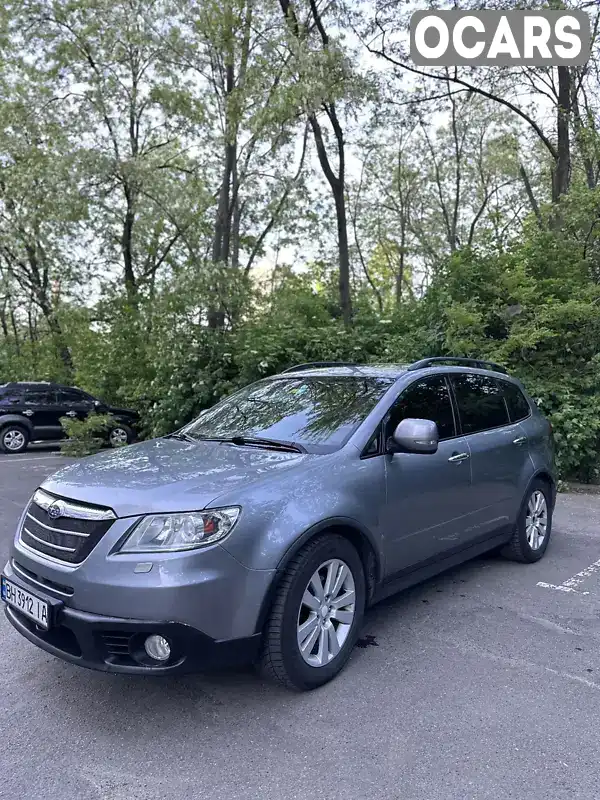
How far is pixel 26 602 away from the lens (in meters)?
2.97

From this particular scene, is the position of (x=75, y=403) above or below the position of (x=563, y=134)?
below

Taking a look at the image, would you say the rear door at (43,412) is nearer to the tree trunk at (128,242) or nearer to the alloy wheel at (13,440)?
the alloy wheel at (13,440)

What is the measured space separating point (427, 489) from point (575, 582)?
173 centimetres

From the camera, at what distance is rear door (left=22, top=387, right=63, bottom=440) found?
46.8ft

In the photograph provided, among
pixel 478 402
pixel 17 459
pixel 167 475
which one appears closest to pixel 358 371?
pixel 478 402

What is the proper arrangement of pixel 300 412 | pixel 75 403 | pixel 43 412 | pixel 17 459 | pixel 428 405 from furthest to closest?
pixel 75 403 → pixel 43 412 → pixel 17 459 → pixel 428 405 → pixel 300 412

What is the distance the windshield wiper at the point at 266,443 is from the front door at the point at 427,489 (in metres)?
0.52

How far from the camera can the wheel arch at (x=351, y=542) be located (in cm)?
288

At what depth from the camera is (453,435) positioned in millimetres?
4270

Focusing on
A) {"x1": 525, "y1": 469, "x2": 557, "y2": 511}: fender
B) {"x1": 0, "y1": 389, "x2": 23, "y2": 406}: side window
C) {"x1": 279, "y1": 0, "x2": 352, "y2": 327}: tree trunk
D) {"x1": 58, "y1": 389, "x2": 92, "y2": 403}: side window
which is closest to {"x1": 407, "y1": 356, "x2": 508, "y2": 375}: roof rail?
{"x1": 525, "y1": 469, "x2": 557, "y2": 511}: fender

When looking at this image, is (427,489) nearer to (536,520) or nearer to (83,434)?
(536,520)

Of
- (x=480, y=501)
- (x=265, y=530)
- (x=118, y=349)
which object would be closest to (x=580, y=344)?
(x=480, y=501)

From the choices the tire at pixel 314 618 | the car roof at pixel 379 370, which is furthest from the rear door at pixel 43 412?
the tire at pixel 314 618

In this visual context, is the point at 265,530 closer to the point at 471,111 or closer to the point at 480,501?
the point at 480,501
